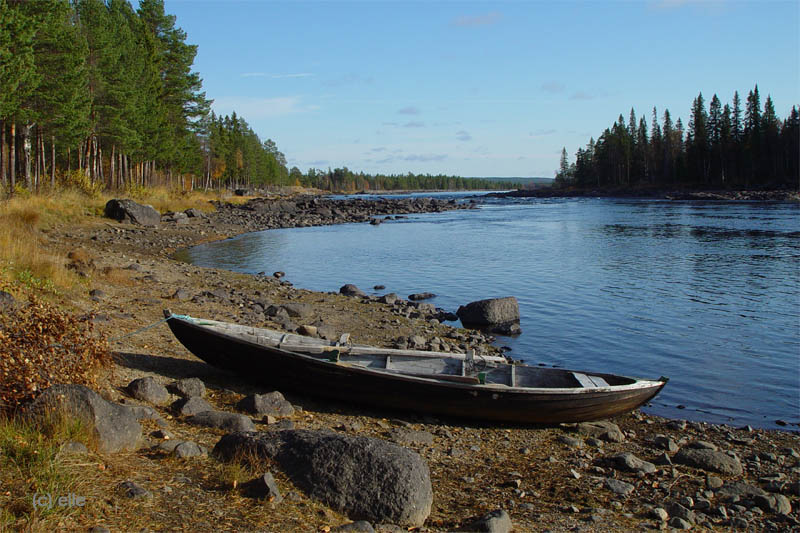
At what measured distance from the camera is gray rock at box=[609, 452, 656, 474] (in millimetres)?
7496

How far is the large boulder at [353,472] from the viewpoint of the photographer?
5320 mm

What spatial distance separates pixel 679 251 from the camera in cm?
3166

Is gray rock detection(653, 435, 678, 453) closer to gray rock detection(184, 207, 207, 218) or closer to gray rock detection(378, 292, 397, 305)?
gray rock detection(378, 292, 397, 305)

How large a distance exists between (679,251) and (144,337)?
96.6ft

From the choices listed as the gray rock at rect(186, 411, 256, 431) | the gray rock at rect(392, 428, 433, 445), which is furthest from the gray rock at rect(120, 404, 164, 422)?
the gray rock at rect(392, 428, 433, 445)

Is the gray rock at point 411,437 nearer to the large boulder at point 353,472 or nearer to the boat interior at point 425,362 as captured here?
the boat interior at point 425,362

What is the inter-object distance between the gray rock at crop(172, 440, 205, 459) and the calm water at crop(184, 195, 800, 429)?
8.09 meters

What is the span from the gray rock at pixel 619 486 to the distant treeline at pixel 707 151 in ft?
299

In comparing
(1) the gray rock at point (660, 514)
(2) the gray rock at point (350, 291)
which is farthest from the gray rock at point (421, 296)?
(1) the gray rock at point (660, 514)

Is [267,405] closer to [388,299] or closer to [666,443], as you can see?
[666,443]

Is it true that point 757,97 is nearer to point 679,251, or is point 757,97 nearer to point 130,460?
point 679,251

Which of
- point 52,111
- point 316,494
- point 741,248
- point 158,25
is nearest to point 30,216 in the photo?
point 52,111

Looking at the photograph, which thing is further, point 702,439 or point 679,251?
point 679,251

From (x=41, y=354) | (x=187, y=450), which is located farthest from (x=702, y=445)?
(x=41, y=354)
